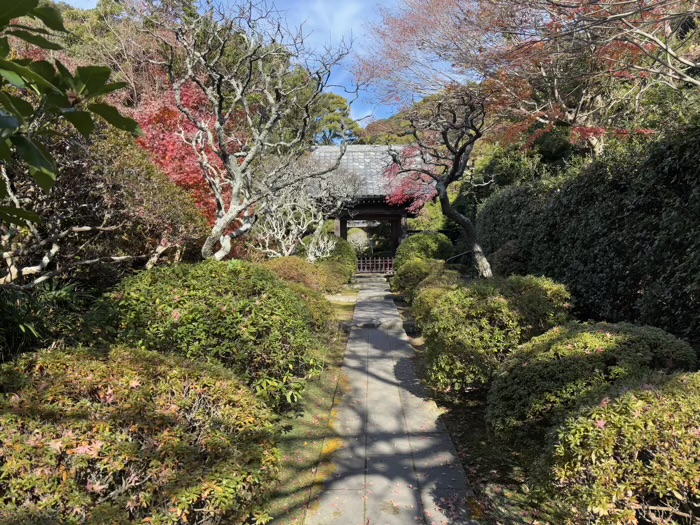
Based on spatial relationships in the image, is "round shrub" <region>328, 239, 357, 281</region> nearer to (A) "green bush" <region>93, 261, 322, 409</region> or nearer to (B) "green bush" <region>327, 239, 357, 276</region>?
(B) "green bush" <region>327, 239, 357, 276</region>

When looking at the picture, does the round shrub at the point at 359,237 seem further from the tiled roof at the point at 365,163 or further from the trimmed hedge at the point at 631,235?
the trimmed hedge at the point at 631,235

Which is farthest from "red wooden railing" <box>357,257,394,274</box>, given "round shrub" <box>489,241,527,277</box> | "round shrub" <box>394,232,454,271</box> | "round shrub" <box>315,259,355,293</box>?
"round shrub" <box>489,241,527,277</box>

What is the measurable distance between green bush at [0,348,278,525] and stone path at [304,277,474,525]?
0.92 meters

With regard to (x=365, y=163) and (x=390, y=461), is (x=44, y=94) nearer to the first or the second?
(x=390, y=461)

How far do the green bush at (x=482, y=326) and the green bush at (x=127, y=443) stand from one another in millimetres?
2300

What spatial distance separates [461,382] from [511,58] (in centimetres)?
584

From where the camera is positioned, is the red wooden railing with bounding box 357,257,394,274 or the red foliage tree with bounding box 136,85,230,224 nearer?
the red foliage tree with bounding box 136,85,230,224

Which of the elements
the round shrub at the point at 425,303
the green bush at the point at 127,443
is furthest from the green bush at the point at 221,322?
the round shrub at the point at 425,303

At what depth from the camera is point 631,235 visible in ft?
15.4

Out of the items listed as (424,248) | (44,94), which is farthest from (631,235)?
(424,248)

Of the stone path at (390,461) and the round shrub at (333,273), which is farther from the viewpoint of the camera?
the round shrub at (333,273)

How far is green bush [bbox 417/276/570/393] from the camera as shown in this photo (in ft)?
13.2

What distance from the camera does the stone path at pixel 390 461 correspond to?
2656mm

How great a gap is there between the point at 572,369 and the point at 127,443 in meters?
2.48
